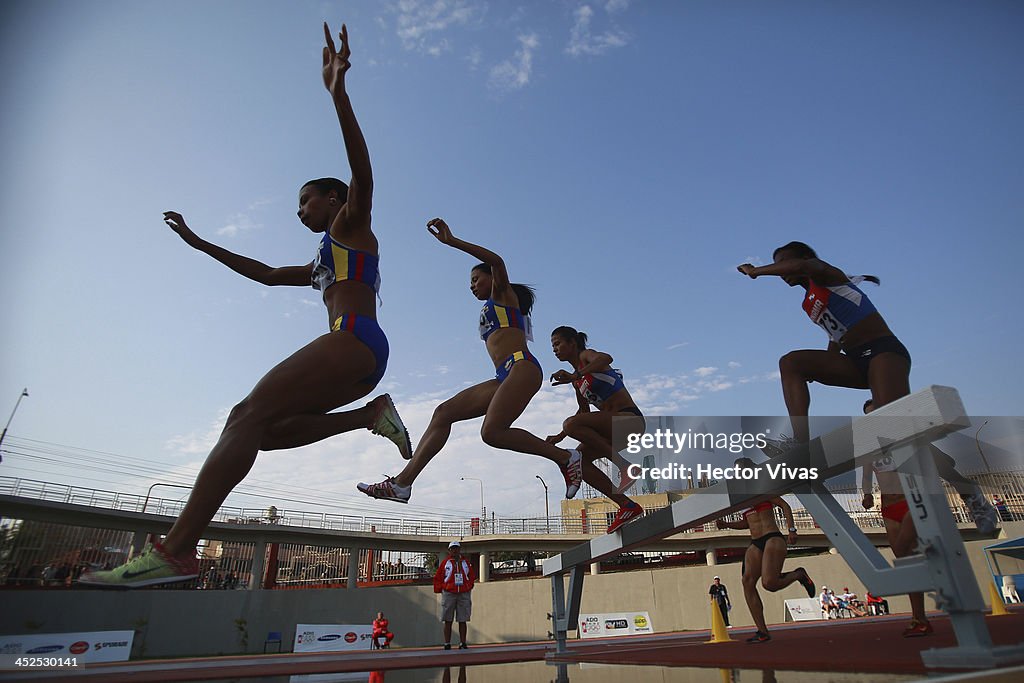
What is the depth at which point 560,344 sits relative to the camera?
5.79m

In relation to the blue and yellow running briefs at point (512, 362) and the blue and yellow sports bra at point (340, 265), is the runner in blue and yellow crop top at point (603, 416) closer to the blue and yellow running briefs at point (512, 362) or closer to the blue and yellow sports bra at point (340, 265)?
the blue and yellow running briefs at point (512, 362)

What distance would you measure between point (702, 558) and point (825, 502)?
136 ft

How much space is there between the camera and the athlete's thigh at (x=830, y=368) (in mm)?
3391

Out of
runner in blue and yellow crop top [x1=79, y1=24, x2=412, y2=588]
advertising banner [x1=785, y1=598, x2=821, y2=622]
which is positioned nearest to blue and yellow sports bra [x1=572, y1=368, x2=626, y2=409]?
runner in blue and yellow crop top [x1=79, y1=24, x2=412, y2=588]

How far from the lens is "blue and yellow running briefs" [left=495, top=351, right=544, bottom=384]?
4.26m

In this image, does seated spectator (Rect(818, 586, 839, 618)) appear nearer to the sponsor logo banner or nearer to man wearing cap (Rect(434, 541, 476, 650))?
man wearing cap (Rect(434, 541, 476, 650))

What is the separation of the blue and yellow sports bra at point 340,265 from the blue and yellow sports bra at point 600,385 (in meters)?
2.88

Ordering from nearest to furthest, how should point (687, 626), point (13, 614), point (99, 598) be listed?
point (13, 614), point (99, 598), point (687, 626)

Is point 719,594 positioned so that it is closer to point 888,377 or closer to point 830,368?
point 830,368

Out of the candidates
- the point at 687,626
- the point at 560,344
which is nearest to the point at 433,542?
the point at 687,626

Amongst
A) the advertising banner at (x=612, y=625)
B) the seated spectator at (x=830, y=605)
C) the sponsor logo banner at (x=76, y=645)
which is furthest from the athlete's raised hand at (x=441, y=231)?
the seated spectator at (x=830, y=605)

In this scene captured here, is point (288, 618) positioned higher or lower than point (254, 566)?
lower

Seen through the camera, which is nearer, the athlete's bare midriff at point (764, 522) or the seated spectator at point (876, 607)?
the athlete's bare midriff at point (764, 522)

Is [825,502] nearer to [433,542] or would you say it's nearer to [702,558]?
[433,542]
